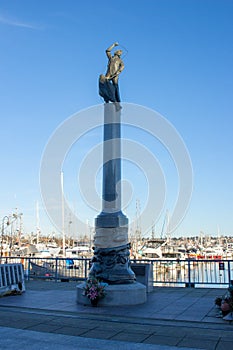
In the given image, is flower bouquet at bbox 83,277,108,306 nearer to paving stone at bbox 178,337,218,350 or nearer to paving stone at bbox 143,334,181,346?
paving stone at bbox 143,334,181,346

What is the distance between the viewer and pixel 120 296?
11984 mm

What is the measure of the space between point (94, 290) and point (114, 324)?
2.70 metres

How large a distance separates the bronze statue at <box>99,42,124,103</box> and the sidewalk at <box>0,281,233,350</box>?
8.02 m

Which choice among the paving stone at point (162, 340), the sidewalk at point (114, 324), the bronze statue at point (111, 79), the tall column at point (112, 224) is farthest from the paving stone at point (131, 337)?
the bronze statue at point (111, 79)

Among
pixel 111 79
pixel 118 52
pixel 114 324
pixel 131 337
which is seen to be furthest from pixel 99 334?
pixel 118 52

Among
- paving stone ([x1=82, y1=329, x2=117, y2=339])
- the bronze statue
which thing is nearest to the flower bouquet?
paving stone ([x1=82, y1=329, x2=117, y2=339])

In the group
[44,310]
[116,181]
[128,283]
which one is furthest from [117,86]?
[44,310]

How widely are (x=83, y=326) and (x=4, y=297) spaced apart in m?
5.97

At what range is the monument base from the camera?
11.9 m

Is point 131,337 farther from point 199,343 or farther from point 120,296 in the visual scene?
point 120,296

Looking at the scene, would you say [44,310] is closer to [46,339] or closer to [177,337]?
[46,339]

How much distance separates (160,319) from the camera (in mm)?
9625

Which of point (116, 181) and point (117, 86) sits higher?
point (117, 86)

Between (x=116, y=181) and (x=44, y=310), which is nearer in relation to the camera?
(x=44, y=310)
